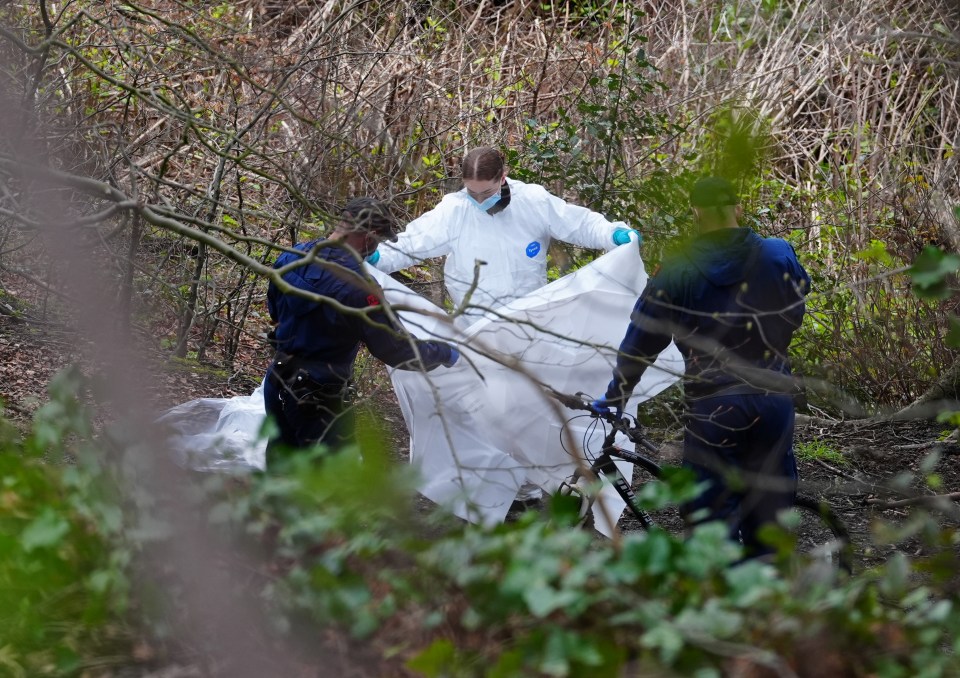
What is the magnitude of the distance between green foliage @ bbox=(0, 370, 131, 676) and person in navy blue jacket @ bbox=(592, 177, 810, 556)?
1.91m

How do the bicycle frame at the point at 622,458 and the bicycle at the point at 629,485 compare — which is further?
the bicycle frame at the point at 622,458

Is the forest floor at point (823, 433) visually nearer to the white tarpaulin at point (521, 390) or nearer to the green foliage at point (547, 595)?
the white tarpaulin at point (521, 390)

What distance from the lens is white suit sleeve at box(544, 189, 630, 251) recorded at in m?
5.09

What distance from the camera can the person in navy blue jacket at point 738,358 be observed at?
368 cm

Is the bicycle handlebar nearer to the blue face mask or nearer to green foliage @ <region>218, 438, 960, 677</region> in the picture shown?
the blue face mask

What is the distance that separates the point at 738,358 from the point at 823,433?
→ 3.20 m

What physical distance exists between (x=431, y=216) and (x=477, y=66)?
3547 millimetres

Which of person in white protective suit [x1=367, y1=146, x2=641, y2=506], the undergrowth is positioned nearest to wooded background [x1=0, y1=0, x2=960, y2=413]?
person in white protective suit [x1=367, y1=146, x2=641, y2=506]

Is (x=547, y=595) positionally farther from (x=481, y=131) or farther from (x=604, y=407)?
(x=481, y=131)

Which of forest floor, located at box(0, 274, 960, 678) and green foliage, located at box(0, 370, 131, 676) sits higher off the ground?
green foliage, located at box(0, 370, 131, 676)

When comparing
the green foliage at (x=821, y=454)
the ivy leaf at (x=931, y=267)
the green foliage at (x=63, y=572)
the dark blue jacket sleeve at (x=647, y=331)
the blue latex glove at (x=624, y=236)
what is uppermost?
the ivy leaf at (x=931, y=267)

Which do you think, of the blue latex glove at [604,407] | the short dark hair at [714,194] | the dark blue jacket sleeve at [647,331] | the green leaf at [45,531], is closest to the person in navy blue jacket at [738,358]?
the dark blue jacket sleeve at [647,331]

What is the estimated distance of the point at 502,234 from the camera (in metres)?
5.33

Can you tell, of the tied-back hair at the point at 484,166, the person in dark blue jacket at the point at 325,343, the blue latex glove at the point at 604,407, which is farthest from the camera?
the tied-back hair at the point at 484,166
